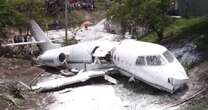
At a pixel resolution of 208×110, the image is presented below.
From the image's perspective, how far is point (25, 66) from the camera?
136 feet

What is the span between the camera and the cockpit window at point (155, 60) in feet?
103

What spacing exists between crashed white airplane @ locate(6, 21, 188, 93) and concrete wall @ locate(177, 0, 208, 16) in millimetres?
14344

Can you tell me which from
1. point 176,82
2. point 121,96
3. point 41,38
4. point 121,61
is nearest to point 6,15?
point 41,38

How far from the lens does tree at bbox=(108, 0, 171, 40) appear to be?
42125 millimetres

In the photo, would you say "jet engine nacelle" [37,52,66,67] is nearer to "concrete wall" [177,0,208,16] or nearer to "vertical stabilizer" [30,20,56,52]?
"vertical stabilizer" [30,20,56,52]

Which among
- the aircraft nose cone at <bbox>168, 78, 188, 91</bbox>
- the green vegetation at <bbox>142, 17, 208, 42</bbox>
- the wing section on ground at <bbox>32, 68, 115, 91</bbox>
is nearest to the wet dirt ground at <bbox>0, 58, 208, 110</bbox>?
the wing section on ground at <bbox>32, 68, 115, 91</bbox>

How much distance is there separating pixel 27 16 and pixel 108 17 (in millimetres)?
7799

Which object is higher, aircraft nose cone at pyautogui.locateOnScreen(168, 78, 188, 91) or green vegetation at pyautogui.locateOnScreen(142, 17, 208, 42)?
green vegetation at pyautogui.locateOnScreen(142, 17, 208, 42)

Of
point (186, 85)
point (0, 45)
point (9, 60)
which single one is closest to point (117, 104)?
point (186, 85)

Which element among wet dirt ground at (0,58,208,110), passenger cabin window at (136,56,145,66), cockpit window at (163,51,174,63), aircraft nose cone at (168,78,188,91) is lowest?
wet dirt ground at (0,58,208,110)

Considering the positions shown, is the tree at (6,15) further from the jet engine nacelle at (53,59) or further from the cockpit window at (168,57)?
the cockpit window at (168,57)

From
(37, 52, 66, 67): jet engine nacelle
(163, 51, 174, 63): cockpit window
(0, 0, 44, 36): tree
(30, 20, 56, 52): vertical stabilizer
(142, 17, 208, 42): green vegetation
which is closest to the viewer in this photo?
(163, 51, 174, 63): cockpit window

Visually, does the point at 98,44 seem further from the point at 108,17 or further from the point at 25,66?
the point at 108,17

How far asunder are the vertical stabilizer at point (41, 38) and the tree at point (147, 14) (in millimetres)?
7145
